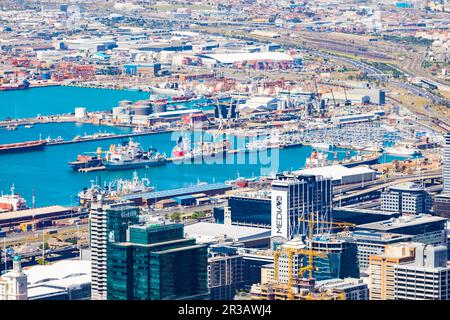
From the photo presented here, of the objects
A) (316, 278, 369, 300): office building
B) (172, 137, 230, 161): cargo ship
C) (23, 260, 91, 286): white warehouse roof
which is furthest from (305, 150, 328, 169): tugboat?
(316, 278, 369, 300): office building

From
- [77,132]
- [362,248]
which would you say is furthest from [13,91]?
[362,248]

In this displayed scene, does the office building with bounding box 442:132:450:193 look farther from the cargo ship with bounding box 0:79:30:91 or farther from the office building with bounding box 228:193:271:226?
the cargo ship with bounding box 0:79:30:91

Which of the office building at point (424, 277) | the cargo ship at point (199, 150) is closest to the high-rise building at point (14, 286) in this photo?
the office building at point (424, 277)

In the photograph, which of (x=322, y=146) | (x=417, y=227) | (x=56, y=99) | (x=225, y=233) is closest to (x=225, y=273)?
(x=225, y=233)

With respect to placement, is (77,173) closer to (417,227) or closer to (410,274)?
(417,227)

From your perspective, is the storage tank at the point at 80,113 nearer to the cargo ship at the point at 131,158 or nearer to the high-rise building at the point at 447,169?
the cargo ship at the point at 131,158

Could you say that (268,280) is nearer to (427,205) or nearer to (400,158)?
(427,205)
